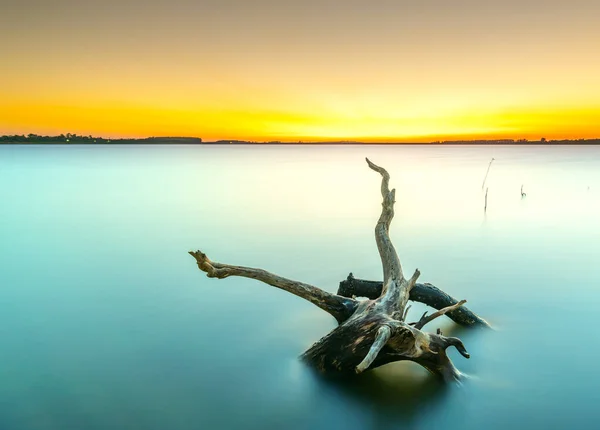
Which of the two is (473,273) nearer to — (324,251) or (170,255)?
(324,251)

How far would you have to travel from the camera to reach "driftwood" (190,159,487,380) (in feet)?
17.1

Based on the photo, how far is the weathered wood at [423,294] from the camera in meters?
7.41

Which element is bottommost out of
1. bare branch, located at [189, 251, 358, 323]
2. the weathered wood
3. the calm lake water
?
the calm lake water

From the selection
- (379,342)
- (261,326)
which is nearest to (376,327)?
(379,342)

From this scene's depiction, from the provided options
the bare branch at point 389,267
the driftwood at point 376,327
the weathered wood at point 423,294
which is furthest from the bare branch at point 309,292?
the weathered wood at point 423,294

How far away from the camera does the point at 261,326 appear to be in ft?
27.7

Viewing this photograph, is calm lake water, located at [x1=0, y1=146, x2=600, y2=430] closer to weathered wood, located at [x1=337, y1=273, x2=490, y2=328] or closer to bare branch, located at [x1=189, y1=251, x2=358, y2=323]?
weathered wood, located at [x1=337, y1=273, x2=490, y2=328]

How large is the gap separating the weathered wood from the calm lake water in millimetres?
244

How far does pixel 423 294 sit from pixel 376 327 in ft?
7.25

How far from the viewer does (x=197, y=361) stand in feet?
22.9

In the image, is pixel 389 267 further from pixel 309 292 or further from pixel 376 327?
pixel 376 327

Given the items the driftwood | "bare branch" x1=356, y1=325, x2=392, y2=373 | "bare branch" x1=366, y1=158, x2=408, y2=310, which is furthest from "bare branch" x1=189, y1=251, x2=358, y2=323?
"bare branch" x1=356, y1=325, x2=392, y2=373

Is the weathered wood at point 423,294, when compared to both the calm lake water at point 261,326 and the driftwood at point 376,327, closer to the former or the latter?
Answer: the driftwood at point 376,327

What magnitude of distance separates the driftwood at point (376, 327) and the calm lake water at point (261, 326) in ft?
1.19
